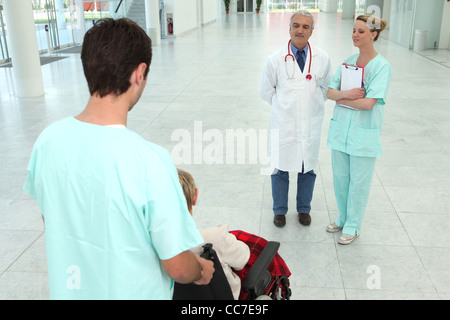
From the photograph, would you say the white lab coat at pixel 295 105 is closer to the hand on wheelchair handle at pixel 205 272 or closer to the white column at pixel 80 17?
the hand on wheelchair handle at pixel 205 272

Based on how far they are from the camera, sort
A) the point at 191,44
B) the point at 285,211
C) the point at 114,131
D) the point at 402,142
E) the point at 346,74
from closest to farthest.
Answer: the point at 114,131 → the point at 346,74 → the point at 285,211 → the point at 402,142 → the point at 191,44

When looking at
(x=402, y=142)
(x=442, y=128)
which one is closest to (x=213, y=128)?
(x=402, y=142)

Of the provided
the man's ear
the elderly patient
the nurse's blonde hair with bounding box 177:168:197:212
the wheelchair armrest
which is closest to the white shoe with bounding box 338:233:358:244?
the wheelchair armrest

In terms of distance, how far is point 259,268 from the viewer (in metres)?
1.78

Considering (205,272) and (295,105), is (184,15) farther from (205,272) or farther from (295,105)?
(205,272)

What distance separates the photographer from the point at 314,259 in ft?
9.73

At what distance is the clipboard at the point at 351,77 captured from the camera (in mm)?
2812

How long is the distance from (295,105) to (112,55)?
2198 millimetres

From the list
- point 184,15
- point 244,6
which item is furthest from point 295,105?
point 244,6

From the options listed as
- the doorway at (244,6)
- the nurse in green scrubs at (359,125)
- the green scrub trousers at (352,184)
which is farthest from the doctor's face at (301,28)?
the doorway at (244,6)

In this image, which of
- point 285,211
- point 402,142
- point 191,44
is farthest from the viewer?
point 191,44

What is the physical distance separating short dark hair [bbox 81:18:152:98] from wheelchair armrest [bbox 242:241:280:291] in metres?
0.94

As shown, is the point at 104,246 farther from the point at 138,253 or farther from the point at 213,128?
the point at 213,128

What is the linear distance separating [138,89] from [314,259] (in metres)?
2.14
